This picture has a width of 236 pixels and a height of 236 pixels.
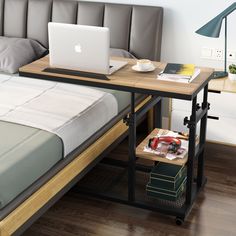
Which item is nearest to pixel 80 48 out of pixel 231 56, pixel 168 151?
pixel 168 151

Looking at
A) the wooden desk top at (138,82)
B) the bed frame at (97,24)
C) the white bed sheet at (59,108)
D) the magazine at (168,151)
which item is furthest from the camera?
the bed frame at (97,24)

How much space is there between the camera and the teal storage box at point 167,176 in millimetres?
2717

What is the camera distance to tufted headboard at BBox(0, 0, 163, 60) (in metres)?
3.59

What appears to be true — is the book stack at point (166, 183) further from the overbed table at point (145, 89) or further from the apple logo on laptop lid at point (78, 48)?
the apple logo on laptop lid at point (78, 48)

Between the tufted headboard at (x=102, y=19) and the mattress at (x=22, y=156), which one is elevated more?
the tufted headboard at (x=102, y=19)

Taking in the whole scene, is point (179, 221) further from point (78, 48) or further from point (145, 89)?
point (78, 48)

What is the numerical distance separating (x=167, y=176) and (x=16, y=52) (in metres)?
1.54

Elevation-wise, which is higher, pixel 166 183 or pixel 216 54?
pixel 216 54

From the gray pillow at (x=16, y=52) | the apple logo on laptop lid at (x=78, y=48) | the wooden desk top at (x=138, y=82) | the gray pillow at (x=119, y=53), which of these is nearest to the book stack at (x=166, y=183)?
the wooden desk top at (x=138, y=82)

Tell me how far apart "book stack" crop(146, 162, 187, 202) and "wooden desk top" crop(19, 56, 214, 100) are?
0.55 metres

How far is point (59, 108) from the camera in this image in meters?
2.78

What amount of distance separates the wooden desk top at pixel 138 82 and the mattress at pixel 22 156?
29 cm

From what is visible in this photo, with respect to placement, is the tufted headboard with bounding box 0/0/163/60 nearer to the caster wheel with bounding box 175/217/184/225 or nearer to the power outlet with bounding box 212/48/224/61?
the power outlet with bounding box 212/48/224/61

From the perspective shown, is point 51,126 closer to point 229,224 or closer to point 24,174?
point 24,174
